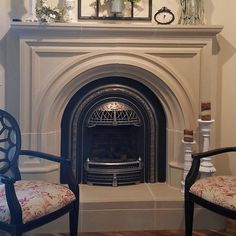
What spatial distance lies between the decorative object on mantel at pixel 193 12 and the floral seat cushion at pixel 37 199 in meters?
1.56

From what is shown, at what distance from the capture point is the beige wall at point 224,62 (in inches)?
119

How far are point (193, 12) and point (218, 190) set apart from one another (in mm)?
1376

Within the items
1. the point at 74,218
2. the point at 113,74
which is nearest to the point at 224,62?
the point at 113,74

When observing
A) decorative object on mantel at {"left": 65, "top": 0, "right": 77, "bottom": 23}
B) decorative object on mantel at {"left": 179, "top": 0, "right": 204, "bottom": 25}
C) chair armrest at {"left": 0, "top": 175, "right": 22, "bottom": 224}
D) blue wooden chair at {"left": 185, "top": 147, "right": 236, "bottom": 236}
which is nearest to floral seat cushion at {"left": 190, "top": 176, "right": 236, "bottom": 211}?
blue wooden chair at {"left": 185, "top": 147, "right": 236, "bottom": 236}

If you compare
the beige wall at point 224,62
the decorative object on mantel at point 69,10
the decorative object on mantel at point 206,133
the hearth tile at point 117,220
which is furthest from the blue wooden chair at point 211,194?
the decorative object on mantel at point 69,10

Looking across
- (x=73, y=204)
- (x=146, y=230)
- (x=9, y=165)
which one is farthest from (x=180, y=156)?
(x=9, y=165)

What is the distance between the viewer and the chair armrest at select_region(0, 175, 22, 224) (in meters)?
2.00

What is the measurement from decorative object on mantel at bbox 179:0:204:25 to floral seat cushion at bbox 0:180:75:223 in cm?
156

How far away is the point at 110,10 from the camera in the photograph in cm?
305

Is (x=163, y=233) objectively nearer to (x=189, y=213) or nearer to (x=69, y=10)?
(x=189, y=213)

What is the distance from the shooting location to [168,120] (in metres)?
3.15

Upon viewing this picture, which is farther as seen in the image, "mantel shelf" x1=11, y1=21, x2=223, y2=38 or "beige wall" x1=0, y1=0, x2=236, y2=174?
"beige wall" x1=0, y1=0, x2=236, y2=174

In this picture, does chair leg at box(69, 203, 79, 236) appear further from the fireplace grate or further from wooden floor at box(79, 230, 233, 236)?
the fireplace grate

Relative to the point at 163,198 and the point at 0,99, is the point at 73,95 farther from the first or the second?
the point at 163,198
